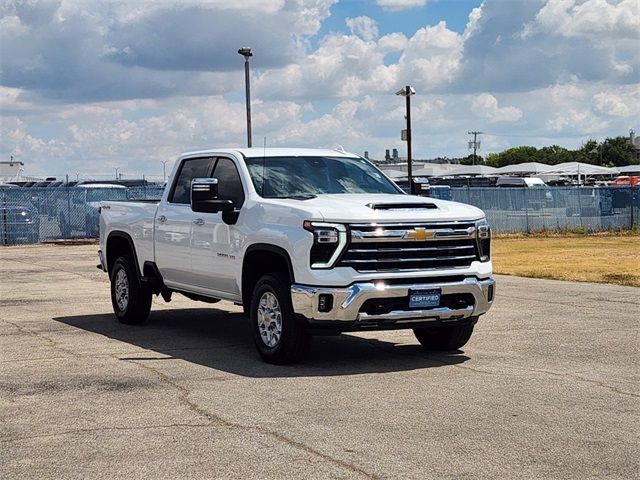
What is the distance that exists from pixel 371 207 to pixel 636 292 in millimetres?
8378

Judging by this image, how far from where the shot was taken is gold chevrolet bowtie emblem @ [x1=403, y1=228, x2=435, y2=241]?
994 centimetres

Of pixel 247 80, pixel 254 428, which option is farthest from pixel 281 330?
pixel 247 80

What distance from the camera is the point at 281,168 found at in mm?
11453

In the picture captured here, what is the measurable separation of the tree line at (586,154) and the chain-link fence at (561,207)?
98814mm

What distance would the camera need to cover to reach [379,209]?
1008 centimetres

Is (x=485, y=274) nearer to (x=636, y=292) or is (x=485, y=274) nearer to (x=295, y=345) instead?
(x=295, y=345)

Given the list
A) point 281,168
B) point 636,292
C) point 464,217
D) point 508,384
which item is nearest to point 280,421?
point 508,384

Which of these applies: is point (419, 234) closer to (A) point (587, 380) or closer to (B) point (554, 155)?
(A) point (587, 380)

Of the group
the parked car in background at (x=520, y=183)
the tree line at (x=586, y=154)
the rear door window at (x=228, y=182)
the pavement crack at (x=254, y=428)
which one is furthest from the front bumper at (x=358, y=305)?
the tree line at (x=586, y=154)

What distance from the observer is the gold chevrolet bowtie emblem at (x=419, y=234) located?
9.94 metres

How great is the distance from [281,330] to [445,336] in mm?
1847

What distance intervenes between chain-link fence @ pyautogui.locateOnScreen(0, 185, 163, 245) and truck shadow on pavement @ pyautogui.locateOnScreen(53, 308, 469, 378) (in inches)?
843

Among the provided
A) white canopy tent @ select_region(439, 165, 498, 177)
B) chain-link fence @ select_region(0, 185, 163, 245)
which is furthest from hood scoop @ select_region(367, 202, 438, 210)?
white canopy tent @ select_region(439, 165, 498, 177)

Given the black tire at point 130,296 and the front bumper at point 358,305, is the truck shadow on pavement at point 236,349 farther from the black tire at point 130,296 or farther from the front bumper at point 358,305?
the front bumper at point 358,305
